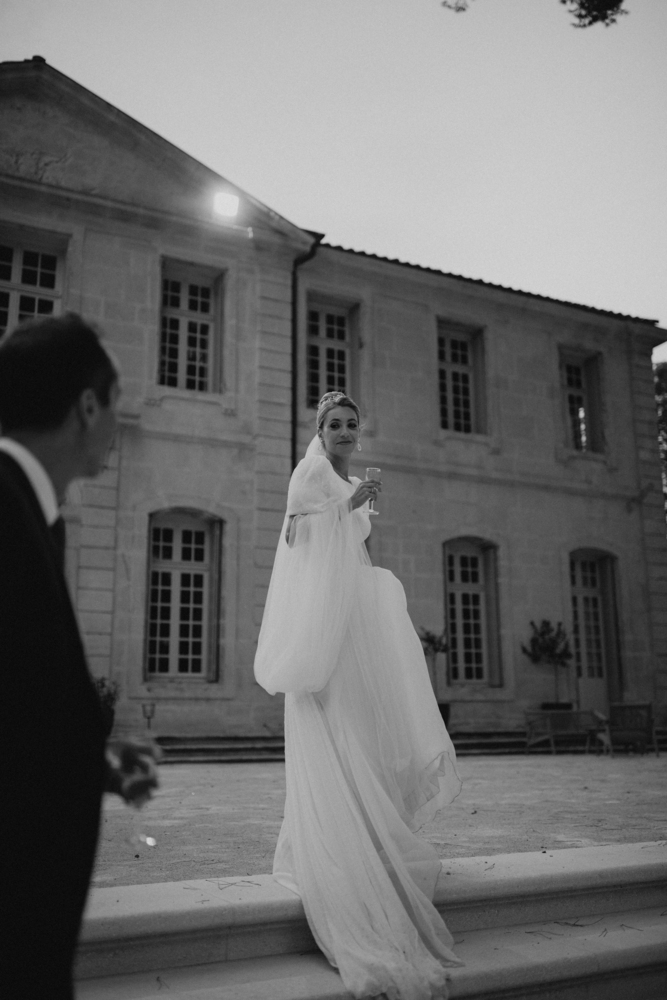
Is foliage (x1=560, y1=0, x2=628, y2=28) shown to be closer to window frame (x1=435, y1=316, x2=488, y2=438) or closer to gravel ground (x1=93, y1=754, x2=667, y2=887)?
gravel ground (x1=93, y1=754, x2=667, y2=887)

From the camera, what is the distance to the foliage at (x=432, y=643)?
14766mm

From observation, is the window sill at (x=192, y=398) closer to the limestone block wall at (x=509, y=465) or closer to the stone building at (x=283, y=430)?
the stone building at (x=283, y=430)

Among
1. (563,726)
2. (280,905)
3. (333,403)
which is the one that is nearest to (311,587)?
(333,403)

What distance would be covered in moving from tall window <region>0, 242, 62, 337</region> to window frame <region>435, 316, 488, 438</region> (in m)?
7.38

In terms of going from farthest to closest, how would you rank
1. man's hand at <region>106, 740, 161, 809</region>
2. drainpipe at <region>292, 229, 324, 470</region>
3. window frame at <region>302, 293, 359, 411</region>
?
window frame at <region>302, 293, 359, 411</region> < drainpipe at <region>292, 229, 324, 470</region> < man's hand at <region>106, 740, 161, 809</region>

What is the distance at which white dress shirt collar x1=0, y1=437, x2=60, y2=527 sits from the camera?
4.99 ft

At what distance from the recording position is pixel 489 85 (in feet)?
17.2

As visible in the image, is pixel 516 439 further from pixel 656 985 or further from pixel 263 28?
pixel 656 985

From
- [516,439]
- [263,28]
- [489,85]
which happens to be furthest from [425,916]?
[516,439]

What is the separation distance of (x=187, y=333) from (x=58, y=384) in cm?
1368

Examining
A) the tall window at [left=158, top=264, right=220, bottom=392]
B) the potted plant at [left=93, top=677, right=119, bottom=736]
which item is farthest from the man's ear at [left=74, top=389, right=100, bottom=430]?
the tall window at [left=158, top=264, right=220, bottom=392]

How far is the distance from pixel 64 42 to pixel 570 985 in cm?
1417

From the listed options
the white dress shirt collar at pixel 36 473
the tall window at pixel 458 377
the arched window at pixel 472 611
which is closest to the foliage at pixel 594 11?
the white dress shirt collar at pixel 36 473

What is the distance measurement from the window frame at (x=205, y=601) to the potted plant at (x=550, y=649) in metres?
6.05
